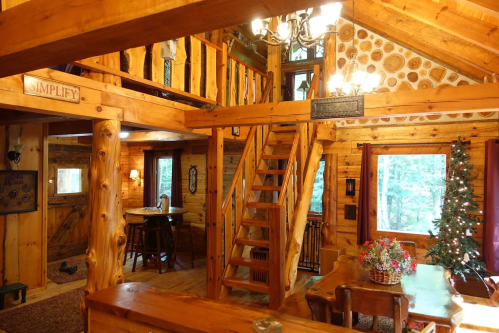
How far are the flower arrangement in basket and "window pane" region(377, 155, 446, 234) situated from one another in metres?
2.80

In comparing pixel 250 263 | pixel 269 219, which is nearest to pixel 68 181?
pixel 250 263

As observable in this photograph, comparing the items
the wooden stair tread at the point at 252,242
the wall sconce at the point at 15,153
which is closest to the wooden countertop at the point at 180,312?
the wooden stair tread at the point at 252,242

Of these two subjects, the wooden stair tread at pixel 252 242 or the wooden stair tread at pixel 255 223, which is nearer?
the wooden stair tread at pixel 252 242

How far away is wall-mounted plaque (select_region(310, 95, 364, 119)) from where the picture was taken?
3.22 m

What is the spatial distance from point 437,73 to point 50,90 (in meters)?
5.18

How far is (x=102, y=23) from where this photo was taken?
49.1 inches

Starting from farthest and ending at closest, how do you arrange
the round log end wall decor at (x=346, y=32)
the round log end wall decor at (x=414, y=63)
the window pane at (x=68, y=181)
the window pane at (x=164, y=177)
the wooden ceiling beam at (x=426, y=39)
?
the window pane at (x=164, y=177) → the window pane at (x=68, y=181) → the round log end wall decor at (x=346, y=32) → the round log end wall decor at (x=414, y=63) → the wooden ceiling beam at (x=426, y=39)

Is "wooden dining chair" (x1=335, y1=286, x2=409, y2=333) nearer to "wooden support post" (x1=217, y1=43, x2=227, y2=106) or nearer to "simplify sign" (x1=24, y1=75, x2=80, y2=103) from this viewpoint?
"simplify sign" (x1=24, y1=75, x2=80, y2=103)

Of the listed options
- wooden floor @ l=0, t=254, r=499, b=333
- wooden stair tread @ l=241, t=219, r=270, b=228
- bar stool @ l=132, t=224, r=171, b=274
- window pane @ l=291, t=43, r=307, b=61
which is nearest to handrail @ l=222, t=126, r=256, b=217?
wooden stair tread @ l=241, t=219, r=270, b=228

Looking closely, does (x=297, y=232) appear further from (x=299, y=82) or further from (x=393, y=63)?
(x=299, y=82)

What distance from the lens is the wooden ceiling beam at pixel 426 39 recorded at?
4.19 metres

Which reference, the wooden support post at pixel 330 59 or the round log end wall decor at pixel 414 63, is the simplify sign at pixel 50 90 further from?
the round log end wall decor at pixel 414 63

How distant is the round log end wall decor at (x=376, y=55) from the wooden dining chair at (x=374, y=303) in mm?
4395

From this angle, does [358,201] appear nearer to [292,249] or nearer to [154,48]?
[292,249]
